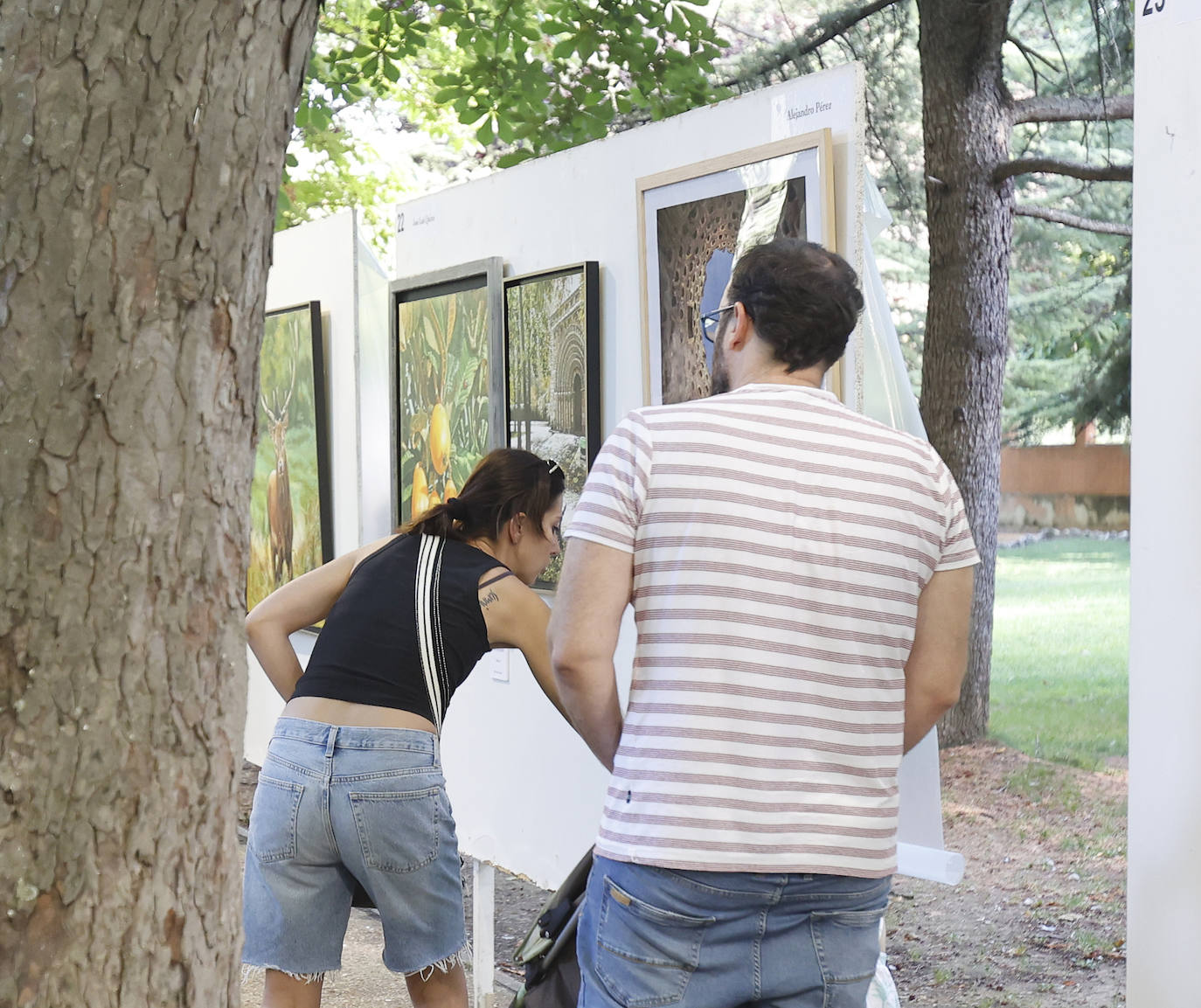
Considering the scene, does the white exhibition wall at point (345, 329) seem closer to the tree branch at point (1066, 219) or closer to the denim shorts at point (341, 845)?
the denim shorts at point (341, 845)

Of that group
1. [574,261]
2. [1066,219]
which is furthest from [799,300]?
[1066,219]

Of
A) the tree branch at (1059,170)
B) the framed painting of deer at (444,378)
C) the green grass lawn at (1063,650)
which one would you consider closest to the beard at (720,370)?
the framed painting of deer at (444,378)

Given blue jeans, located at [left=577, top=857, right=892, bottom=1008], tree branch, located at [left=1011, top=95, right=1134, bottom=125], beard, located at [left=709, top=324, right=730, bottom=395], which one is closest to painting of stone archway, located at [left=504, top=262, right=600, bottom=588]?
beard, located at [left=709, top=324, right=730, bottom=395]

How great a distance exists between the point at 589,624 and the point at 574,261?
2.41m

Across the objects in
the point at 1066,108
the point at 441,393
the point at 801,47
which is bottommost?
the point at 441,393

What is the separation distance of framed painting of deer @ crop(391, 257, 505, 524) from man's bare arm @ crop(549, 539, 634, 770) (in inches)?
102

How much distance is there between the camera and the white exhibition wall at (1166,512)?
8.26ft

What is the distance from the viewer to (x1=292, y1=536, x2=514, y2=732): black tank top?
2.83m

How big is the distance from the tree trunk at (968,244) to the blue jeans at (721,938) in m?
6.21

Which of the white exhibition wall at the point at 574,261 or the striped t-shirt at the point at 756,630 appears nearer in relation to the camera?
the striped t-shirt at the point at 756,630

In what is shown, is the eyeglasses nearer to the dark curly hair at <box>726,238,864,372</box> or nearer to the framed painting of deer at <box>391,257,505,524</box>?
the framed painting of deer at <box>391,257,505,524</box>

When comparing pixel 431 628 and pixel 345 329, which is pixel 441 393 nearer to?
pixel 345 329

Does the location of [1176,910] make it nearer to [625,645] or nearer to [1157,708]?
[1157,708]

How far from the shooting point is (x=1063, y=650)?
47.2 feet
